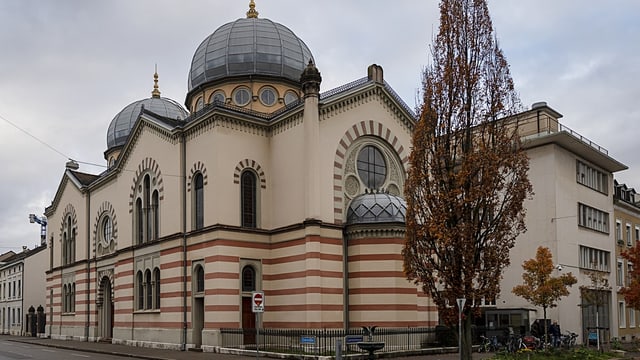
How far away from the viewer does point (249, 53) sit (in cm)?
3788

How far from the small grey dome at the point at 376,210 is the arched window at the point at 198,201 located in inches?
280

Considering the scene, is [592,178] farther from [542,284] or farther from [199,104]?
[199,104]

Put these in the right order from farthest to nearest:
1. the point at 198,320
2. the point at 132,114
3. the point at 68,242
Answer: the point at 132,114
the point at 68,242
the point at 198,320

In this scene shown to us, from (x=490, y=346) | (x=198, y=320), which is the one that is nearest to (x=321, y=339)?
(x=198, y=320)

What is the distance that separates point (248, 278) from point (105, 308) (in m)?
15.9

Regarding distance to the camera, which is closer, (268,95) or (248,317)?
(248,317)

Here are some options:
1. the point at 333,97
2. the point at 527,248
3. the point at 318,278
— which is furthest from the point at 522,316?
the point at 333,97

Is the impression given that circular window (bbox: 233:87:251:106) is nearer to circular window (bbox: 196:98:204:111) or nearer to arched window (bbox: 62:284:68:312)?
circular window (bbox: 196:98:204:111)

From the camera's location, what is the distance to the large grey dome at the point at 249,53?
1490 inches

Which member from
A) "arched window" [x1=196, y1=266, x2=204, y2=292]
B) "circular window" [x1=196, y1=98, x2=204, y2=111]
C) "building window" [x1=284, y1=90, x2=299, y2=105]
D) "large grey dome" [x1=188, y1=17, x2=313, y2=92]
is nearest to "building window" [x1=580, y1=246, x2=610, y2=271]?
"building window" [x1=284, y1=90, x2=299, y2=105]

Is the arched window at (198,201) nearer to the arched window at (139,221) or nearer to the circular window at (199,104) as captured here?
the arched window at (139,221)

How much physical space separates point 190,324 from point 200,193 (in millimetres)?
6254

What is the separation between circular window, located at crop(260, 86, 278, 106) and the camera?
3753cm

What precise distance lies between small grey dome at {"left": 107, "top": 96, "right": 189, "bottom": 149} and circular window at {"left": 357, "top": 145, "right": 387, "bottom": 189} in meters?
21.9
